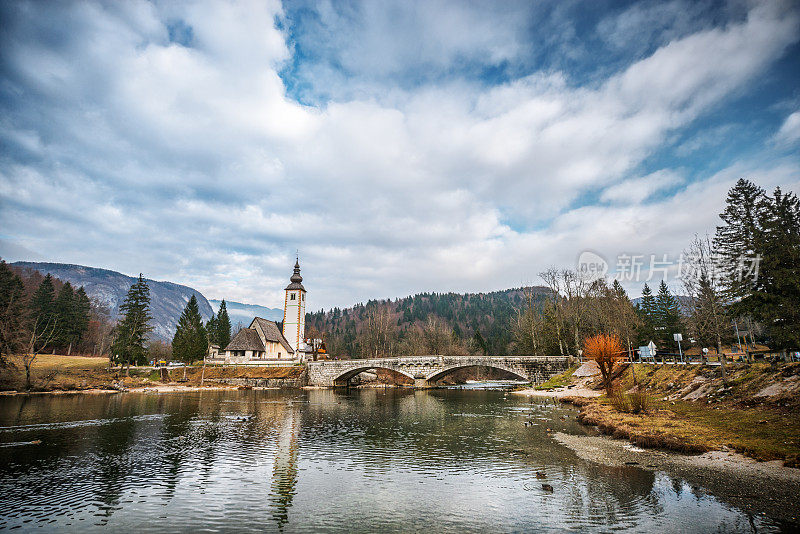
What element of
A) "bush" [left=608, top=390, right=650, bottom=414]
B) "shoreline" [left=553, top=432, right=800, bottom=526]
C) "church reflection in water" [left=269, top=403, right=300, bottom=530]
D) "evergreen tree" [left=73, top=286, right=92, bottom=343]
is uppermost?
"evergreen tree" [left=73, top=286, right=92, bottom=343]

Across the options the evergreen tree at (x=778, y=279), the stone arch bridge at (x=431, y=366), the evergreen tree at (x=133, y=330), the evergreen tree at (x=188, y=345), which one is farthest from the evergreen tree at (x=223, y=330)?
the evergreen tree at (x=778, y=279)

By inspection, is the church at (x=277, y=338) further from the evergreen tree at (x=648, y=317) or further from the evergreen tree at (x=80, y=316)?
the evergreen tree at (x=648, y=317)

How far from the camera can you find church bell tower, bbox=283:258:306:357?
284 feet

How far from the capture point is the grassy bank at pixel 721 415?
1619 centimetres

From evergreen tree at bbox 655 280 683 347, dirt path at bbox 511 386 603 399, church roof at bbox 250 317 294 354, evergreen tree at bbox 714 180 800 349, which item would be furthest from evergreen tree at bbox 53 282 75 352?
evergreen tree at bbox 655 280 683 347

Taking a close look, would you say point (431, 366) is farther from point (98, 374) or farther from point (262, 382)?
point (98, 374)

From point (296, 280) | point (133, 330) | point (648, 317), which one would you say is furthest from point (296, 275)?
point (648, 317)

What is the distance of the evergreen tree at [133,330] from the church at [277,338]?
1332 centimetres

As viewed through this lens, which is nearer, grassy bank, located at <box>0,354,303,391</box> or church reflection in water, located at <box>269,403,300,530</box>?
church reflection in water, located at <box>269,403,300,530</box>

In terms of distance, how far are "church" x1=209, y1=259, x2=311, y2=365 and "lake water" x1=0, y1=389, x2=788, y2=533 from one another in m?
53.7

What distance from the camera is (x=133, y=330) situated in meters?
67.1

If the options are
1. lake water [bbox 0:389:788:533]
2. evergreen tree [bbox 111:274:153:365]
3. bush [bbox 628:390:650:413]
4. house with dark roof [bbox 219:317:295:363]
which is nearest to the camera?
lake water [bbox 0:389:788:533]

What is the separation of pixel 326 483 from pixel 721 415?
21.5m

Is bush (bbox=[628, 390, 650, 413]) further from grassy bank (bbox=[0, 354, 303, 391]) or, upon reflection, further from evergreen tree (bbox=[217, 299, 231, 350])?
evergreen tree (bbox=[217, 299, 231, 350])
